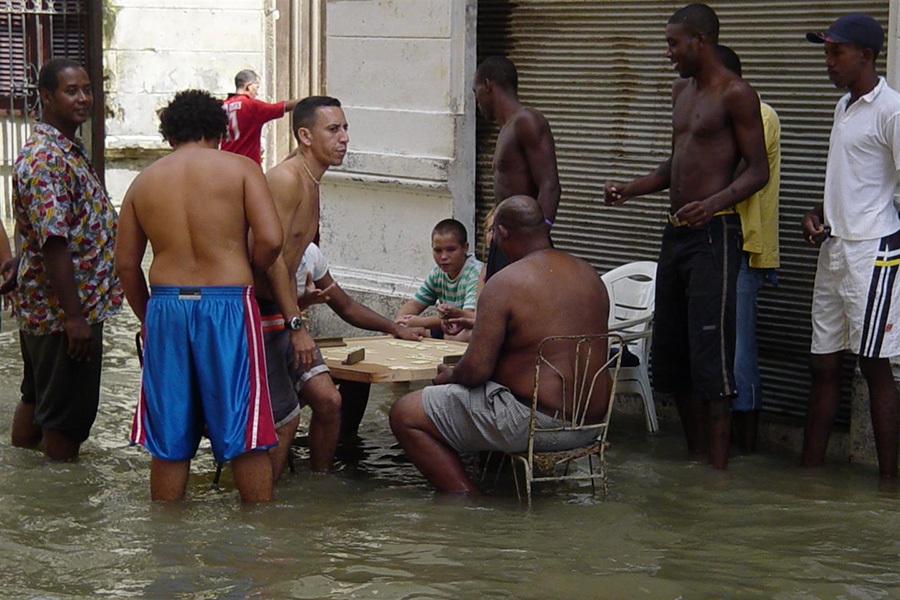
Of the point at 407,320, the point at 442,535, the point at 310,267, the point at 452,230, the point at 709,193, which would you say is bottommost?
the point at 442,535

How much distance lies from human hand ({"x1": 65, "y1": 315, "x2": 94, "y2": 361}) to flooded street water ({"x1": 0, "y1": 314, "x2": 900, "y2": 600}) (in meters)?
0.56

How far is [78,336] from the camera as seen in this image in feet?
21.1

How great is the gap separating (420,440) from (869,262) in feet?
6.97

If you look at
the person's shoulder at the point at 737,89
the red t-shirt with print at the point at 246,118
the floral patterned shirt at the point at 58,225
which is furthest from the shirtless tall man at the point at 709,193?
the red t-shirt with print at the point at 246,118

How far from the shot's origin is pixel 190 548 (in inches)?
210

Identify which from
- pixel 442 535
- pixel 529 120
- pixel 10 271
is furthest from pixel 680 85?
pixel 10 271

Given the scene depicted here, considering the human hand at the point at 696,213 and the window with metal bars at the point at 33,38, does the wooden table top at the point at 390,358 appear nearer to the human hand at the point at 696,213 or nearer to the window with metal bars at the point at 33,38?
the human hand at the point at 696,213

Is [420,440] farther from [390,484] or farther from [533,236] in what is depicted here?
[533,236]

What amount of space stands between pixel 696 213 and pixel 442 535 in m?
1.98

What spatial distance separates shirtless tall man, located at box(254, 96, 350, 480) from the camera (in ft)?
19.6

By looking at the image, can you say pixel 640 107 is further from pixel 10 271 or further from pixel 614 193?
pixel 10 271

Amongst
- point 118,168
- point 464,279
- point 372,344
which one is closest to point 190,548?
point 372,344

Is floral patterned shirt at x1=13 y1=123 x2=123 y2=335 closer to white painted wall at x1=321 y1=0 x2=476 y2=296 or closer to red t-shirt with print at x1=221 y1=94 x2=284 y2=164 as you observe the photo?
white painted wall at x1=321 y1=0 x2=476 y2=296

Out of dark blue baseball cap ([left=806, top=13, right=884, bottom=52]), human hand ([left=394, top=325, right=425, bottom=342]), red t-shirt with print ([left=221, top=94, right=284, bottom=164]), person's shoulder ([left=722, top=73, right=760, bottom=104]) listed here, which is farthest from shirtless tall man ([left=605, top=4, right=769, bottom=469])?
red t-shirt with print ([left=221, top=94, right=284, bottom=164])
